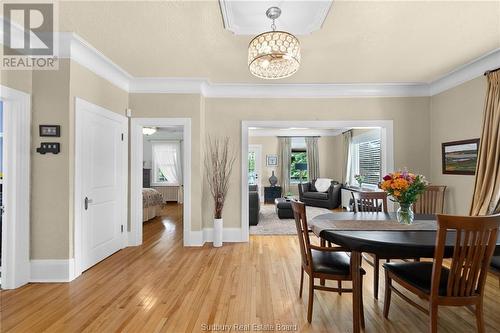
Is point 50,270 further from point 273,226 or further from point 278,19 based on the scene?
point 273,226

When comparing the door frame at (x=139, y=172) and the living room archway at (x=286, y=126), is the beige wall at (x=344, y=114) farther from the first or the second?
the door frame at (x=139, y=172)

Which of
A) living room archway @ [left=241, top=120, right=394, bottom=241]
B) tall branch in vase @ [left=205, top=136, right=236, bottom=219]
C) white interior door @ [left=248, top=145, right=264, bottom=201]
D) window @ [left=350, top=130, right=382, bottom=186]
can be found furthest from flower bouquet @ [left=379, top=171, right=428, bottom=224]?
white interior door @ [left=248, top=145, right=264, bottom=201]

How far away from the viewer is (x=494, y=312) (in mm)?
2252

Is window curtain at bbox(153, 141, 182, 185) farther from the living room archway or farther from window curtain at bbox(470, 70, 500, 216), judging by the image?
window curtain at bbox(470, 70, 500, 216)

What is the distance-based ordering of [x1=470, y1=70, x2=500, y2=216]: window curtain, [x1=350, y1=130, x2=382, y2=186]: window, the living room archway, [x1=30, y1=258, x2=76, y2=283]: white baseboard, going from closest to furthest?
[x1=30, y1=258, x2=76, y2=283]: white baseboard, [x1=470, y1=70, x2=500, y2=216]: window curtain, the living room archway, [x1=350, y1=130, x2=382, y2=186]: window

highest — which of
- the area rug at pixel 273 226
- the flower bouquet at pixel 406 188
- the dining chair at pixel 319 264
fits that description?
the flower bouquet at pixel 406 188

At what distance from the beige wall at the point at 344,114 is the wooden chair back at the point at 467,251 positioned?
3006mm

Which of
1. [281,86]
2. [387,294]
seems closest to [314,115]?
[281,86]

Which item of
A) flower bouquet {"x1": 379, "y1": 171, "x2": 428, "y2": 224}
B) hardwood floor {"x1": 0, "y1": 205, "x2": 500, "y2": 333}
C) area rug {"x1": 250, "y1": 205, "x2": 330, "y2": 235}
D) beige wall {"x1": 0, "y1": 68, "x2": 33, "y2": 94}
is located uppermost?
beige wall {"x1": 0, "y1": 68, "x2": 33, "y2": 94}

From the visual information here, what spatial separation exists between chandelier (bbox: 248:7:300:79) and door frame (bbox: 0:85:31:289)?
104 inches

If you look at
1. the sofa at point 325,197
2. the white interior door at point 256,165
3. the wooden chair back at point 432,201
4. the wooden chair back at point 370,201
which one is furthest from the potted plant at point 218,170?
the white interior door at point 256,165

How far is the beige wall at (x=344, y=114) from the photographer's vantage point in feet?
14.4

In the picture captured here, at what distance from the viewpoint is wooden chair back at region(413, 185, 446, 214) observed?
389cm

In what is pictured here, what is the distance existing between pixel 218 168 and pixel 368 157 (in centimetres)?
464
